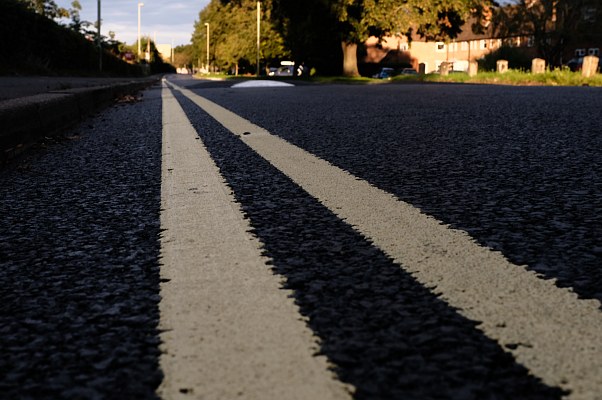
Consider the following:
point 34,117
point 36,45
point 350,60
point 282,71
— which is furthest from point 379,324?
point 282,71

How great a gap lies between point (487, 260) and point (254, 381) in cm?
96

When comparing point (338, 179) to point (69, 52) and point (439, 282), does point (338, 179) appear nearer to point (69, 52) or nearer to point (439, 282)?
point (439, 282)

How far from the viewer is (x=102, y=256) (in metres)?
2.06

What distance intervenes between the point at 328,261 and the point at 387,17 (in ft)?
117

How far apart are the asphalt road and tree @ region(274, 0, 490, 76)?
1294 inches

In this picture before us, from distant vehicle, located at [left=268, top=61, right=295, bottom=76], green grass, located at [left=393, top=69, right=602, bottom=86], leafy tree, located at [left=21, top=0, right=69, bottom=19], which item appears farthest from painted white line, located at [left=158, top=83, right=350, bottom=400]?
distant vehicle, located at [left=268, top=61, right=295, bottom=76]

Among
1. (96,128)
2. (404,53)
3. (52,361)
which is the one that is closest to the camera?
(52,361)

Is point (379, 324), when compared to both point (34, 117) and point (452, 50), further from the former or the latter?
point (452, 50)

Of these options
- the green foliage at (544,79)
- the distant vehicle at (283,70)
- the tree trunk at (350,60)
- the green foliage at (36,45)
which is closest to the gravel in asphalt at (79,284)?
the green foliage at (36,45)

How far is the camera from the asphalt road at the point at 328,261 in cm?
121

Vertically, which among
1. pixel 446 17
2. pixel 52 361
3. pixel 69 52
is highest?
pixel 446 17

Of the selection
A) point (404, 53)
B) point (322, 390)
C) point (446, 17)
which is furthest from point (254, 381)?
point (404, 53)

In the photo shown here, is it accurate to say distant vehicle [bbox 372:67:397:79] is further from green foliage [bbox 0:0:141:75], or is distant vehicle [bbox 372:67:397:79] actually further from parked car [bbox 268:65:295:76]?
green foliage [bbox 0:0:141:75]

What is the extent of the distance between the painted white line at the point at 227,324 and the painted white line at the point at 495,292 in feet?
1.24
